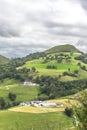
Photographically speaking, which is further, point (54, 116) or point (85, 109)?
point (54, 116)

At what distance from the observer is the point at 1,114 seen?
189 metres

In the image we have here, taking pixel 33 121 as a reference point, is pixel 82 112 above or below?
above

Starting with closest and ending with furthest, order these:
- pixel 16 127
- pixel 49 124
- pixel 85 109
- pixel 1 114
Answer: pixel 85 109 < pixel 16 127 < pixel 49 124 < pixel 1 114

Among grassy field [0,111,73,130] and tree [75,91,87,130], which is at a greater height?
tree [75,91,87,130]

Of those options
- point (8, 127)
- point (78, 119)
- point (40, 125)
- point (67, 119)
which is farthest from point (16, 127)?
point (78, 119)

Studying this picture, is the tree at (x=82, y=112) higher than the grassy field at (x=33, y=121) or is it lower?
higher

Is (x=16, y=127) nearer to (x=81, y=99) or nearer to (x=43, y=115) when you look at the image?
(x=43, y=115)

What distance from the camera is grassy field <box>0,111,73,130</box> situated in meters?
163

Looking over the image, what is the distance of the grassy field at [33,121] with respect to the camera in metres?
163

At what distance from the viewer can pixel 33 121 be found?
18050 centimetres

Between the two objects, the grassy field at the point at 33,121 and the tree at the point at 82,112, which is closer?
the tree at the point at 82,112

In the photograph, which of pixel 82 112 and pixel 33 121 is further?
pixel 33 121

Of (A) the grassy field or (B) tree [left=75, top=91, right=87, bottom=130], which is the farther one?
(A) the grassy field

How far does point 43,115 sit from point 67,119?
15.5 m
